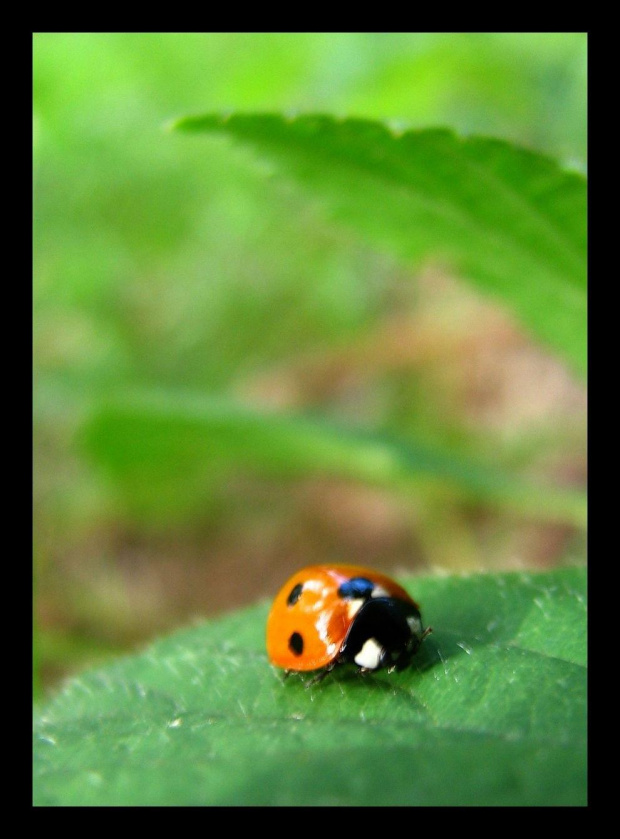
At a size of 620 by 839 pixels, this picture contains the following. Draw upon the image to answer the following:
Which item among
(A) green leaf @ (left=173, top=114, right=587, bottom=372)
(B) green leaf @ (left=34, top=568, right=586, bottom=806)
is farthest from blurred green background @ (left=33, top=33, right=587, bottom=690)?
(B) green leaf @ (left=34, top=568, right=586, bottom=806)

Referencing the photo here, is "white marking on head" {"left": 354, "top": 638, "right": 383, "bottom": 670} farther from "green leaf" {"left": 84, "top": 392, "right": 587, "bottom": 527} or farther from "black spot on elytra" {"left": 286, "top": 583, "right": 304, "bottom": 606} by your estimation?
"green leaf" {"left": 84, "top": 392, "right": 587, "bottom": 527}

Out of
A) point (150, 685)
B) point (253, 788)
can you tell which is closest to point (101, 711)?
point (150, 685)

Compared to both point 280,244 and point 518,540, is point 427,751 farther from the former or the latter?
point 280,244

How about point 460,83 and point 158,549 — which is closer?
point 158,549

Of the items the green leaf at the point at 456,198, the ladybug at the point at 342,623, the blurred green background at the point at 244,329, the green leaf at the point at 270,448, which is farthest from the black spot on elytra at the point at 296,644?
the blurred green background at the point at 244,329

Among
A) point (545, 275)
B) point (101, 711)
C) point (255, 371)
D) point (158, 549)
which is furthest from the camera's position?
point (255, 371)

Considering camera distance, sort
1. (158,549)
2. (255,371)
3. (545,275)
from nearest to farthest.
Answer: (545,275)
(158,549)
(255,371)

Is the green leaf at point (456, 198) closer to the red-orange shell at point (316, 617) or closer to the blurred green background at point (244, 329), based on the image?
the red-orange shell at point (316, 617)
